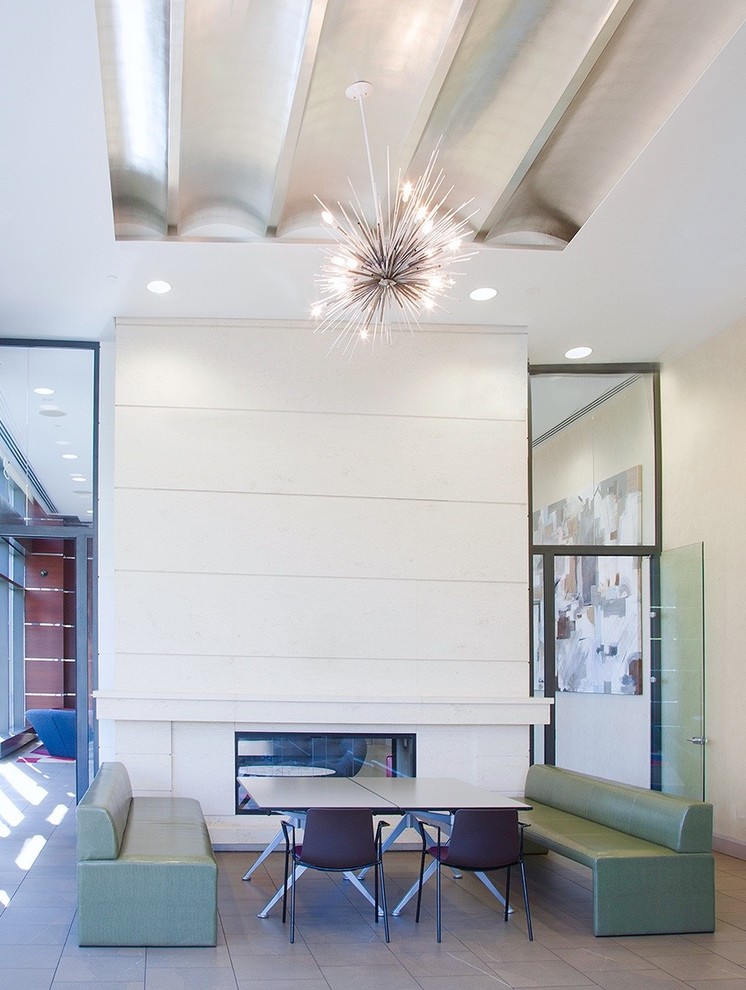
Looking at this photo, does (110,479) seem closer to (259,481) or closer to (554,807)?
(259,481)

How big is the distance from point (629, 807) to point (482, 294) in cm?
398

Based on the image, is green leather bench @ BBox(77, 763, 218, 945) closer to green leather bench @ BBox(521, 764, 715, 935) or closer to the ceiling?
green leather bench @ BBox(521, 764, 715, 935)

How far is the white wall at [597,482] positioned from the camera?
940 cm

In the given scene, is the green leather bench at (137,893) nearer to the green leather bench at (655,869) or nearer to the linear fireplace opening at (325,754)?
the green leather bench at (655,869)

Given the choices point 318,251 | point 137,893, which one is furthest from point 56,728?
point 318,251

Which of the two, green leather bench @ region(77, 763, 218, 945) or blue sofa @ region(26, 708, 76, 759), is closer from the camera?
green leather bench @ region(77, 763, 218, 945)

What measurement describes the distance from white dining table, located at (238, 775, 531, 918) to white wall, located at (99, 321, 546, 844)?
102 centimetres

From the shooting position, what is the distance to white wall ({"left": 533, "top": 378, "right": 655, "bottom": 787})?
30.8ft

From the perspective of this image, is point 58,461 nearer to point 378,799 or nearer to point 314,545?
point 314,545

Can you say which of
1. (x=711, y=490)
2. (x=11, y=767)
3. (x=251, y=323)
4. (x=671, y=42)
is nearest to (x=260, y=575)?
(x=251, y=323)

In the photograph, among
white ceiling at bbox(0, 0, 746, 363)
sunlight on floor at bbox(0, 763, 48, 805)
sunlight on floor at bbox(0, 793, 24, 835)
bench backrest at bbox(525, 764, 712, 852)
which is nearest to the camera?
white ceiling at bbox(0, 0, 746, 363)

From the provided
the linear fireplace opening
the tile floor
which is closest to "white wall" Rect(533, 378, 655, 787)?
the linear fireplace opening

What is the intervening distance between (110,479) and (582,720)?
4.76 meters

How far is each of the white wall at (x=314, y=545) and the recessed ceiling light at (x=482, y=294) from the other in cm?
79
